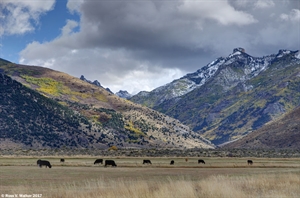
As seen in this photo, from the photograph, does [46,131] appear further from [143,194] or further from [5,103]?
[143,194]

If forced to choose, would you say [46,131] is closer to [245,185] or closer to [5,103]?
[5,103]

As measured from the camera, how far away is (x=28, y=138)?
536ft

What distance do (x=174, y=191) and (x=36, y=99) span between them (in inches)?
7229

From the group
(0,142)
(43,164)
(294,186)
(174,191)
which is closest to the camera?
(174,191)

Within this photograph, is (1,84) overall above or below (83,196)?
above

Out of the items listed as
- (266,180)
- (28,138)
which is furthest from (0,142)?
(266,180)

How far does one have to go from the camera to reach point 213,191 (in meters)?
23.0

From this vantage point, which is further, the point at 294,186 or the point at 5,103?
the point at 5,103

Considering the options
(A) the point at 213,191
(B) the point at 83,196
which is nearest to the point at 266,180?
(A) the point at 213,191

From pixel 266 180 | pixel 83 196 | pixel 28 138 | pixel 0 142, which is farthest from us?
pixel 28 138

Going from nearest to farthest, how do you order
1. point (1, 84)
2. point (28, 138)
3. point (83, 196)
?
point (83, 196) → point (28, 138) → point (1, 84)

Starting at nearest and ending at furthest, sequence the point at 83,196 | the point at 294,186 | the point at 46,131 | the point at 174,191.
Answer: the point at 83,196, the point at 174,191, the point at 294,186, the point at 46,131

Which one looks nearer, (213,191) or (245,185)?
(213,191)

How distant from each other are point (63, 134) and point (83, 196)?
543ft
